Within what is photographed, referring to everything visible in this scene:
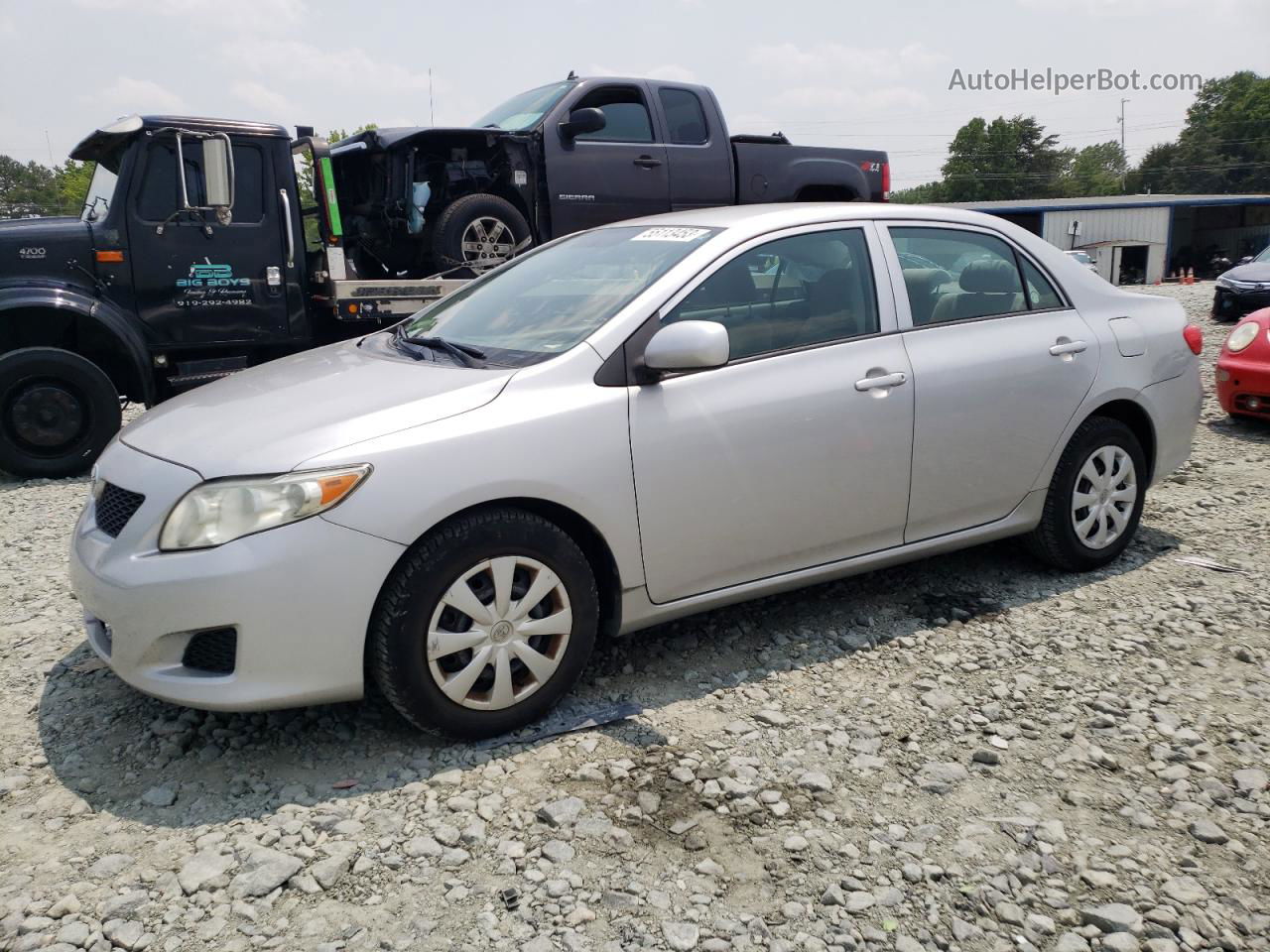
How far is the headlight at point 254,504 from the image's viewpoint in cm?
284

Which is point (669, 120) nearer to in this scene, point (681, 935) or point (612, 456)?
point (612, 456)

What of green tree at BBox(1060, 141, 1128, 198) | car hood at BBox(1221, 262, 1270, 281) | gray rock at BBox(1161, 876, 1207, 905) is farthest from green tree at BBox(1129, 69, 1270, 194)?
gray rock at BBox(1161, 876, 1207, 905)

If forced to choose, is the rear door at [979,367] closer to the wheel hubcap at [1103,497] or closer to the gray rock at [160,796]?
the wheel hubcap at [1103,497]

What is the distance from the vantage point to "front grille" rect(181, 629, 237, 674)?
2.87 metres

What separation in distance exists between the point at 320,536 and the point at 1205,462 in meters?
6.17

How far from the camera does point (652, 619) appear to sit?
3518mm

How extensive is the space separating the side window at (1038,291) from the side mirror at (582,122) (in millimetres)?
4665

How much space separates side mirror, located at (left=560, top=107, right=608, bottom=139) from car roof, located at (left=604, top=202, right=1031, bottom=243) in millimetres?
4345

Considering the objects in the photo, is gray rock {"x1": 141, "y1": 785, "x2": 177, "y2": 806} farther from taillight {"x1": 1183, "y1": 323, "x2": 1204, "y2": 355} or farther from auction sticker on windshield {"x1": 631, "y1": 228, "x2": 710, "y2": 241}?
taillight {"x1": 1183, "y1": 323, "x2": 1204, "y2": 355}

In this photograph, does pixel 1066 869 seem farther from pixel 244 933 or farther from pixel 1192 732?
pixel 244 933

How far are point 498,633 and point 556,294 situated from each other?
140cm

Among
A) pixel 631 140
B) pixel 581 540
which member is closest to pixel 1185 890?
pixel 581 540

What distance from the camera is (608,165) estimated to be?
872 centimetres

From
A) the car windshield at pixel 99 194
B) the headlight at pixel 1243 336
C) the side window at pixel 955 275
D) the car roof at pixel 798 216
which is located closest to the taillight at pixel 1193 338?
the side window at pixel 955 275
